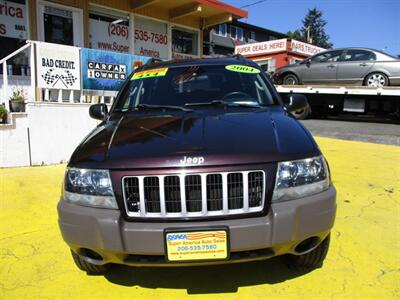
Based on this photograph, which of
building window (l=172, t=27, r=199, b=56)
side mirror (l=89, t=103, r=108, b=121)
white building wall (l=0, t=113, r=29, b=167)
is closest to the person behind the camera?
side mirror (l=89, t=103, r=108, b=121)

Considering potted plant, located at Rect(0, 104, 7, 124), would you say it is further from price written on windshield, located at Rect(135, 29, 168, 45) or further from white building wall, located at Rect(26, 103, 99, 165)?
price written on windshield, located at Rect(135, 29, 168, 45)

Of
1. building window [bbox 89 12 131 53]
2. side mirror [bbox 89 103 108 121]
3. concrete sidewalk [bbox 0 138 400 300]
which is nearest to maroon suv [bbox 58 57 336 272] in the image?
concrete sidewalk [bbox 0 138 400 300]

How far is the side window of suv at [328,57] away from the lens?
467 inches

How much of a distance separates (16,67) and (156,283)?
767 cm

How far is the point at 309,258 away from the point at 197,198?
3.48 ft

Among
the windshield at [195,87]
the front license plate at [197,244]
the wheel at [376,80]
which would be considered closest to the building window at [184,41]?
the wheel at [376,80]

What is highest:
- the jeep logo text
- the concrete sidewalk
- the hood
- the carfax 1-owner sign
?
the carfax 1-owner sign

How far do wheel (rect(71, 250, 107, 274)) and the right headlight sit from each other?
139 centimetres

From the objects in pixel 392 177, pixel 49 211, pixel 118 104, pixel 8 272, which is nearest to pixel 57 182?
pixel 49 211

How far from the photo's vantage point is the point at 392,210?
169 inches

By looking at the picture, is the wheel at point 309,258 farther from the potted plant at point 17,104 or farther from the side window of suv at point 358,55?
the side window of suv at point 358,55

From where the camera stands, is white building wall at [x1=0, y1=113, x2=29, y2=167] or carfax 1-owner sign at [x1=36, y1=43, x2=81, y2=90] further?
carfax 1-owner sign at [x1=36, y1=43, x2=81, y2=90]

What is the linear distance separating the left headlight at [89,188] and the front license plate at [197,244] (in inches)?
16.9

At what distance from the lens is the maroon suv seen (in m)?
2.29
